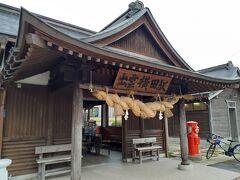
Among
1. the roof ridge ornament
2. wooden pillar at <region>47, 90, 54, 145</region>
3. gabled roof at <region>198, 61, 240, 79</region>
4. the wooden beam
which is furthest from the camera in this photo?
gabled roof at <region>198, 61, 240, 79</region>

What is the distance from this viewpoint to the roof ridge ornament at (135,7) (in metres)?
7.30

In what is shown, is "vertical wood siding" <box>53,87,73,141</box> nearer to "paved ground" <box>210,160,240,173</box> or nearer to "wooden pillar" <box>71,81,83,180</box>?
"wooden pillar" <box>71,81,83,180</box>

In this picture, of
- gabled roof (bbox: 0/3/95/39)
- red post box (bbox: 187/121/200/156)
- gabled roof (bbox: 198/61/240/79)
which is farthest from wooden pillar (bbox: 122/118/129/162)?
gabled roof (bbox: 198/61/240/79)

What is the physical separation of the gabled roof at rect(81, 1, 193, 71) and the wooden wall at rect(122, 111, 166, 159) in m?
2.71

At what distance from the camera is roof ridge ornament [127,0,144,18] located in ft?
24.0

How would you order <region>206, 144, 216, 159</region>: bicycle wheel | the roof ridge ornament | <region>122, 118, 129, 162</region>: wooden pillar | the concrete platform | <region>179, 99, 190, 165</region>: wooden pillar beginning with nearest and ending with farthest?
1. the concrete platform
2. <region>179, 99, 190, 165</region>: wooden pillar
3. the roof ridge ornament
4. <region>122, 118, 129, 162</region>: wooden pillar
5. <region>206, 144, 216, 159</region>: bicycle wheel

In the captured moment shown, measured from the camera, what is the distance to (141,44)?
6.99 meters

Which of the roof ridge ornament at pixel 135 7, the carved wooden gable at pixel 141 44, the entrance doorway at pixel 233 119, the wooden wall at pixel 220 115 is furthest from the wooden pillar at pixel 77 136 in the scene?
the entrance doorway at pixel 233 119

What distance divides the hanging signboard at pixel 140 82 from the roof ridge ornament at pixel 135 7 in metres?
3.33

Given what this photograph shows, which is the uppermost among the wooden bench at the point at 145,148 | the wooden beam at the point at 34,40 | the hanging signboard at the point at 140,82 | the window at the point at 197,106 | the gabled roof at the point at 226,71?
the gabled roof at the point at 226,71

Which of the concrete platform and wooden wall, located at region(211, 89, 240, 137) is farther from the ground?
wooden wall, located at region(211, 89, 240, 137)

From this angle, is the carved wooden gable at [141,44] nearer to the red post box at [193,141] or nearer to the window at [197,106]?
the red post box at [193,141]

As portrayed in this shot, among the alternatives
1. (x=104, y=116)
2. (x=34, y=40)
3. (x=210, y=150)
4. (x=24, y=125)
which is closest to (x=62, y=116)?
(x=24, y=125)

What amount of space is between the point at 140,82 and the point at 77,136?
204 centimetres
